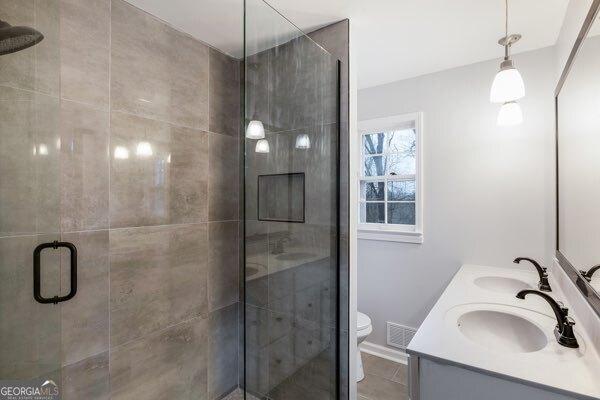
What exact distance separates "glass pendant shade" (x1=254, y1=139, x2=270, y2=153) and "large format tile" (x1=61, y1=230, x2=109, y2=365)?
3.03ft

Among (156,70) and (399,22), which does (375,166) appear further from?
(156,70)

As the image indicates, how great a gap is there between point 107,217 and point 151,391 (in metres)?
1.05

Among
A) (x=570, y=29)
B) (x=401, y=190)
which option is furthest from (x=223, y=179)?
(x=570, y=29)

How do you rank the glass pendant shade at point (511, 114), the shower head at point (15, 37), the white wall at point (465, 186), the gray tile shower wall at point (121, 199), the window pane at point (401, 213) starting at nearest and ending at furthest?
the shower head at point (15, 37) < the gray tile shower wall at point (121, 199) < the glass pendant shade at point (511, 114) < the white wall at point (465, 186) < the window pane at point (401, 213)

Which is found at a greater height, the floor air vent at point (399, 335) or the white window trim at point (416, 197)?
the white window trim at point (416, 197)

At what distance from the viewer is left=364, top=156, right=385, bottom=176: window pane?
2792 millimetres

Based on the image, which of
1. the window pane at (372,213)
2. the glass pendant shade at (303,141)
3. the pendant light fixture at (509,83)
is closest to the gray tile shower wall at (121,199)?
the glass pendant shade at (303,141)

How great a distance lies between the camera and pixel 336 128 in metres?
1.77

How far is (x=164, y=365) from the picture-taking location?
1.76m

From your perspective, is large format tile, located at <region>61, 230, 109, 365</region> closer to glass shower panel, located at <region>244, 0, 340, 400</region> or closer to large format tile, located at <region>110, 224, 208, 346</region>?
large format tile, located at <region>110, 224, 208, 346</region>

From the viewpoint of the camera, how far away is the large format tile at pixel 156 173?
5.16 ft

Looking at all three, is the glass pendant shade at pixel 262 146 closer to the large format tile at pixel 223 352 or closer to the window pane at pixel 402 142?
the large format tile at pixel 223 352

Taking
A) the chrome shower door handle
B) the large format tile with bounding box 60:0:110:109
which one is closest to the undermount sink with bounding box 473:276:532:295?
the chrome shower door handle

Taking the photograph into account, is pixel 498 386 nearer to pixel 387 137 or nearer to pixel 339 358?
pixel 339 358
